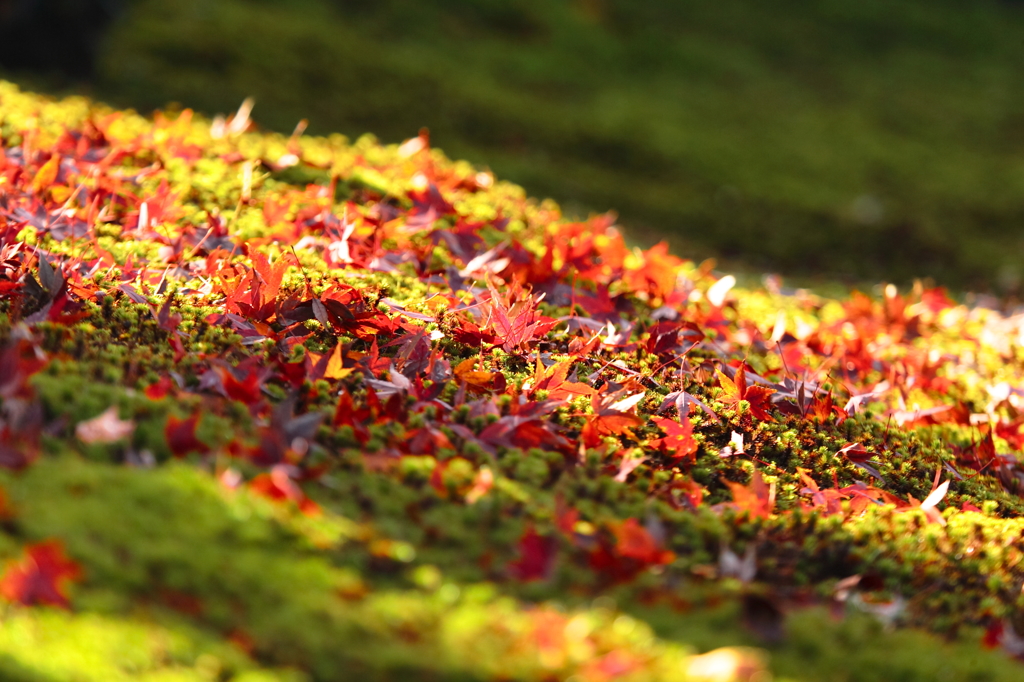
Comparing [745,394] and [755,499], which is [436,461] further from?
[745,394]

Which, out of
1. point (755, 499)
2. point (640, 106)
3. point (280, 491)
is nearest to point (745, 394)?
point (755, 499)

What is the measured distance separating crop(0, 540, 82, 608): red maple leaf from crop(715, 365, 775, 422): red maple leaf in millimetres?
1921

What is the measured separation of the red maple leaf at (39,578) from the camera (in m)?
1.37

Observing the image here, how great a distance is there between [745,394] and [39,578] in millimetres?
1996

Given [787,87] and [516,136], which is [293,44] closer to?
[516,136]

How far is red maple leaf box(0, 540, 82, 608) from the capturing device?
4.50 feet

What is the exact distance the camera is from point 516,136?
26.7 feet

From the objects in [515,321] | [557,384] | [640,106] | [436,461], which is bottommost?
[436,461]

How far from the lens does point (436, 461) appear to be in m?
2.01

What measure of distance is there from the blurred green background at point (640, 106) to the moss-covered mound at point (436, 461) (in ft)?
11.8

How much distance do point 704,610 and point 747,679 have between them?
0.24 meters

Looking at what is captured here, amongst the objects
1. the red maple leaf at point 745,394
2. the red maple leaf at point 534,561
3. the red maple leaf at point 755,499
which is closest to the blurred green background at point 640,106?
the red maple leaf at point 745,394

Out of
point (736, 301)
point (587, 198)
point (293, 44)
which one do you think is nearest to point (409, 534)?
point (736, 301)

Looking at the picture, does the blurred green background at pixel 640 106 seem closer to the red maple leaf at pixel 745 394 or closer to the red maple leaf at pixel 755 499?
the red maple leaf at pixel 745 394
